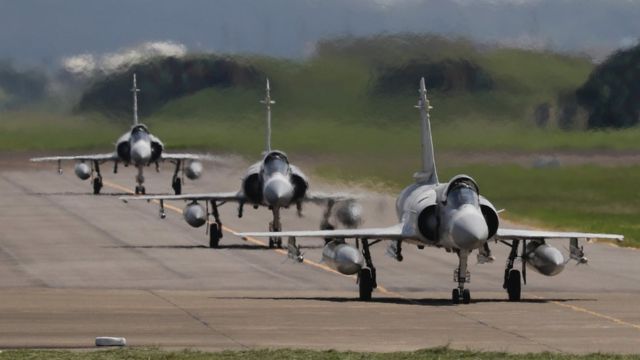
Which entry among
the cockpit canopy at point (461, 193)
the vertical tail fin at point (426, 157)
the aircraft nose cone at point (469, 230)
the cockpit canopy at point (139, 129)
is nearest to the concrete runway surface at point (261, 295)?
the aircraft nose cone at point (469, 230)

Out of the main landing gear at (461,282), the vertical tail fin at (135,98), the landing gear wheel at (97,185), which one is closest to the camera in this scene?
the main landing gear at (461,282)

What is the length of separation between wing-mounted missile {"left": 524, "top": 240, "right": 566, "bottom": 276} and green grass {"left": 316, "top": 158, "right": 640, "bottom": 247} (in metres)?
16.3

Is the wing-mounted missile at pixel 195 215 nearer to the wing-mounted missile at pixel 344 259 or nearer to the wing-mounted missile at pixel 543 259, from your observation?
the wing-mounted missile at pixel 344 259

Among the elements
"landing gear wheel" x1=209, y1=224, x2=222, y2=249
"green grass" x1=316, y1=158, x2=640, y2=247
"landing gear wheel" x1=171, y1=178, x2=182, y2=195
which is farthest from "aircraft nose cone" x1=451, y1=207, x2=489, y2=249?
"landing gear wheel" x1=171, y1=178, x2=182, y2=195

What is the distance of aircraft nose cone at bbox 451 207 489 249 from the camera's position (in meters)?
36.5

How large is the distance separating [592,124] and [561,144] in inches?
41.7

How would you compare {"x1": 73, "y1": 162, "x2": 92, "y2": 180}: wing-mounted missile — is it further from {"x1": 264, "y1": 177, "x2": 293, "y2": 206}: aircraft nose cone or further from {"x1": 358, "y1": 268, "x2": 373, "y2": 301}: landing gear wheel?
{"x1": 358, "y1": 268, "x2": 373, "y2": 301}: landing gear wheel

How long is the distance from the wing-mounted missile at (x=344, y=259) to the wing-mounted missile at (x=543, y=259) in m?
3.45

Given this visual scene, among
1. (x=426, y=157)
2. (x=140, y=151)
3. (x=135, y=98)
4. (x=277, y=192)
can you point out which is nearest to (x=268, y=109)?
(x=277, y=192)

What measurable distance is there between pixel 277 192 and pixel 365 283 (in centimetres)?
1332

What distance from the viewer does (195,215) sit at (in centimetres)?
5447

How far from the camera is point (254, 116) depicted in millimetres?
62719

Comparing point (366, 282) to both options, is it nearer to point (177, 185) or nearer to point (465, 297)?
point (465, 297)

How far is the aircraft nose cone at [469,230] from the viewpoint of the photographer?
36531mm
